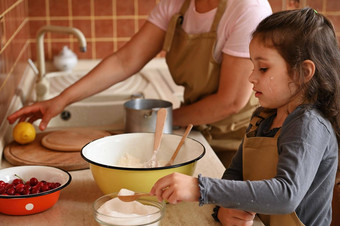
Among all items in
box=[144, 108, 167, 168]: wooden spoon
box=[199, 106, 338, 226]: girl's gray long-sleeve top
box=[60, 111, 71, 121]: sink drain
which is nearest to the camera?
box=[199, 106, 338, 226]: girl's gray long-sleeve top

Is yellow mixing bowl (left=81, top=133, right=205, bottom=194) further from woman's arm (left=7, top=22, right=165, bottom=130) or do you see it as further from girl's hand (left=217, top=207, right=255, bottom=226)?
woman's arm (left=7, top=22, right=165, bottom=130)

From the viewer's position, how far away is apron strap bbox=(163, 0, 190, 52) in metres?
1.89

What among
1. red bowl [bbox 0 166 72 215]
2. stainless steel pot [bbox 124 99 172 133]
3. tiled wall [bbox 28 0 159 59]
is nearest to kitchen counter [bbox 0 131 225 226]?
red bowl [bbox 0 166 72 215]

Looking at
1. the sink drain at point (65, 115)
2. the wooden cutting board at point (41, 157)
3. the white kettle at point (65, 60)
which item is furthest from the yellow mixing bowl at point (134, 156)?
the white kettle at point (65, 60)

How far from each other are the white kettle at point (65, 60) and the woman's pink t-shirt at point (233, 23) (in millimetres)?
1154

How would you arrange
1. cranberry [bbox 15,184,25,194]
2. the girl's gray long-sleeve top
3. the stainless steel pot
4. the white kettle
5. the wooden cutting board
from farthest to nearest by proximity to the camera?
the white kettle
the stainless steel pot
the wooden cutting board
cranberry [bbox 15,184,25,194]
the girl's gray long-sleeve top

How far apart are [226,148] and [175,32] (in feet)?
1.53

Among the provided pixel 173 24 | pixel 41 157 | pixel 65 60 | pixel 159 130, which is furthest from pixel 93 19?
pixel 159 130

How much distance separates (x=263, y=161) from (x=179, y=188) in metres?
0.30

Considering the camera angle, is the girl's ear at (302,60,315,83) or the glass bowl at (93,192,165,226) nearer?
the glass bowl at (93,192,165,226)

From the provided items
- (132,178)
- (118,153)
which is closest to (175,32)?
(118,153)

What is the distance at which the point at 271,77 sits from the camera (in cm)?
117

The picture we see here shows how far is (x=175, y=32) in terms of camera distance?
1.92 metres

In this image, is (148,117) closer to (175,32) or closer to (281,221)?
(175,32)
